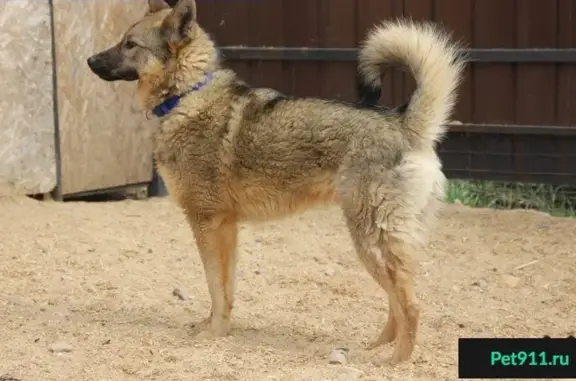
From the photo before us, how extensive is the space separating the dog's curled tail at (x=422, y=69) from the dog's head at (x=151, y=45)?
1.13m

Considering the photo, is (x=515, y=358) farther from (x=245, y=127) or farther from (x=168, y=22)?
(x=168, y=22)

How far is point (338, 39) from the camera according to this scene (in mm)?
9289

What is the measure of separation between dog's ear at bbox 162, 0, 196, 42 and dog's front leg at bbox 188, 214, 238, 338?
105cm

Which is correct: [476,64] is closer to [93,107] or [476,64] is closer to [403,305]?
[93,107]

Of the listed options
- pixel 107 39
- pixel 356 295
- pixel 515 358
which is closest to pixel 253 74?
pixel 107 39

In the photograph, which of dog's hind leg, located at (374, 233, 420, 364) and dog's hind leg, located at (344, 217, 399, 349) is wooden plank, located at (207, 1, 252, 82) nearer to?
dog's hind leg, located at (344, 217, 399, 349)

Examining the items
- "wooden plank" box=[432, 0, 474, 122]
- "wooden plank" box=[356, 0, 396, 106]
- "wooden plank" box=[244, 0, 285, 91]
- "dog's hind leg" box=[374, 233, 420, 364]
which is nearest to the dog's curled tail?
"dog's hind leg" box=[374, 233, 420, 364]

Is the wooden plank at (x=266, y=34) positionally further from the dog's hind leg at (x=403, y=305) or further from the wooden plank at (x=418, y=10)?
the dog's hind leg at (x=403, y=305)

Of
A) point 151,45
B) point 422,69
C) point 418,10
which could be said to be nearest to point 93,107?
point 418,10

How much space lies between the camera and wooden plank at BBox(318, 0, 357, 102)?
30.3 ft

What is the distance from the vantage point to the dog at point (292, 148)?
5.35m

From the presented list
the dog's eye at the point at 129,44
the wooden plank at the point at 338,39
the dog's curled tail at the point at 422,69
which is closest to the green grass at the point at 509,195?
the wooden plank at the point at 338,39

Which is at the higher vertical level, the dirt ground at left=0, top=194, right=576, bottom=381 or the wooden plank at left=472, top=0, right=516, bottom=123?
the wooden plank at left=472, top=0, right=516, bottom=123
